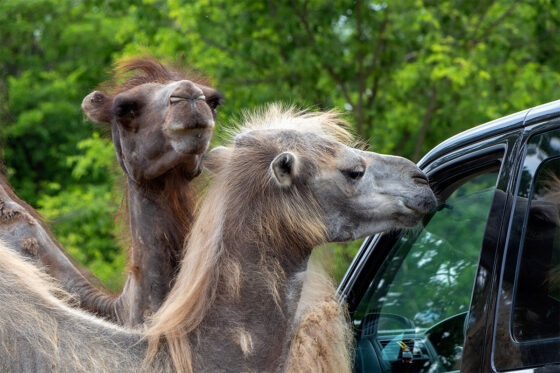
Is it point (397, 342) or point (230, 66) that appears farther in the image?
point (230, 66)

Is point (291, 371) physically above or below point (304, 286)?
below

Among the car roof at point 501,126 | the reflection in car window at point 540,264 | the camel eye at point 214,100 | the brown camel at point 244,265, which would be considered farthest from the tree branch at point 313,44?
the reflection in car window at point 540,264

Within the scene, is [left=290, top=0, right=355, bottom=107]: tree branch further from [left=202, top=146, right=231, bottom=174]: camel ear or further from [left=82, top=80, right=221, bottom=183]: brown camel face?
[left=202, top=146, right=231, bottom=174]: camel ear

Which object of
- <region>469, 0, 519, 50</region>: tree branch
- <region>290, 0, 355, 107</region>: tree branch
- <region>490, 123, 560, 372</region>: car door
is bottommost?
<region>490, 123, 560, 372</region>: car door

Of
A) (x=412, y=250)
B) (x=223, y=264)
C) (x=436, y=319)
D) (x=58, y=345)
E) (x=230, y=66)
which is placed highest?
(x=230, y=66)

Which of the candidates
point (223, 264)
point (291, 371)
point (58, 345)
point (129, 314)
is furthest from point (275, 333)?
point (129, 314)

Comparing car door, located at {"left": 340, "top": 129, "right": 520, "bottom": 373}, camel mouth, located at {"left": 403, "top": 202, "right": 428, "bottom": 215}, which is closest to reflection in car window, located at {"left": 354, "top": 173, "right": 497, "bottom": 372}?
car door, located at {"left": 340, "top": 129, "right": 520, "bottom": 373}

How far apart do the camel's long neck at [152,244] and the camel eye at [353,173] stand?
2.70 feet

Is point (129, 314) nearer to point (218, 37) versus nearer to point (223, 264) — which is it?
point (223, 264)

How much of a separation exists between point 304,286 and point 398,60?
303 inches

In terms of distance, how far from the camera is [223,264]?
250 centimetres

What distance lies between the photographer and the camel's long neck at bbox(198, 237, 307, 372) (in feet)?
7.92

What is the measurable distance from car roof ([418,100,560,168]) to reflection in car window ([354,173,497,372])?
0.34 meters

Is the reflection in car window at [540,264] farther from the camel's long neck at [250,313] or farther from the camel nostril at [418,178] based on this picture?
the camel's long neck at [250,313]
